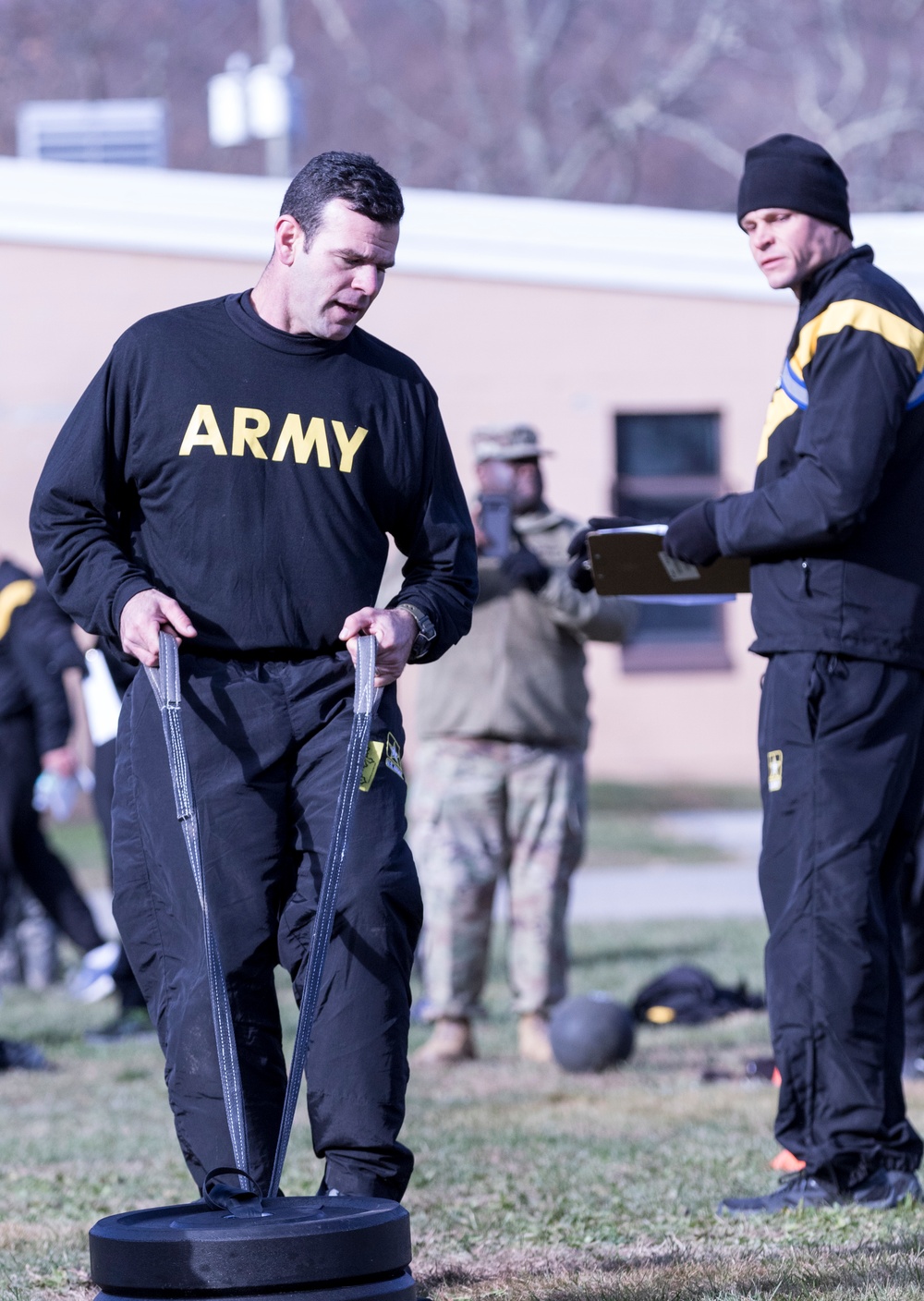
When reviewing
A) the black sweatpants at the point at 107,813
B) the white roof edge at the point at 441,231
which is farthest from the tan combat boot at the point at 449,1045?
the white roof edge at the point at 441,231

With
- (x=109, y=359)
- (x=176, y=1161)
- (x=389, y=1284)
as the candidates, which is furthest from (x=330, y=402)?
(x=176, y=1161)

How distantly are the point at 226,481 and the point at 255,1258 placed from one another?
1419mm

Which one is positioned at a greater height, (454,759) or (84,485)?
(84,485)

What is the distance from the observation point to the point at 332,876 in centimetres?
337

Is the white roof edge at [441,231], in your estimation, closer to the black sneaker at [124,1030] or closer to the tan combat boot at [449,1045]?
the black sneaker at [124,1030]

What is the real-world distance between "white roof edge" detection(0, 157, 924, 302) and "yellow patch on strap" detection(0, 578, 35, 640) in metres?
9.05

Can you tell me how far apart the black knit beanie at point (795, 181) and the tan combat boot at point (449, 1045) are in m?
3.85

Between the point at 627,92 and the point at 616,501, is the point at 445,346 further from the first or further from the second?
the point at 627,92

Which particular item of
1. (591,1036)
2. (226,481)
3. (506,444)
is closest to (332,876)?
(226,481)

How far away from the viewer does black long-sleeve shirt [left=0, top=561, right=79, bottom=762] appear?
8914mm

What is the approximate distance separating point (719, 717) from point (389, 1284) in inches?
637

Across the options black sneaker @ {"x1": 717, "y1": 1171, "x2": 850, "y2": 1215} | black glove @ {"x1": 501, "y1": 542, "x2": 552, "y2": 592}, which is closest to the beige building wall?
black glove @ {"x1": 501, "y1": 542, "x2": 552, "y2": 592}

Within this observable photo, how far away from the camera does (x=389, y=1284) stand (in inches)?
114

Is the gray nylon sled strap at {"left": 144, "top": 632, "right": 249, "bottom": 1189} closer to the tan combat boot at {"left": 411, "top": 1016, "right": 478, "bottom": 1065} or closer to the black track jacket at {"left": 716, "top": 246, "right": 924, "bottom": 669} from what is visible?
the black track jacket at {"left": 716, "top": 246, "right": 924, "bottom": 669}
